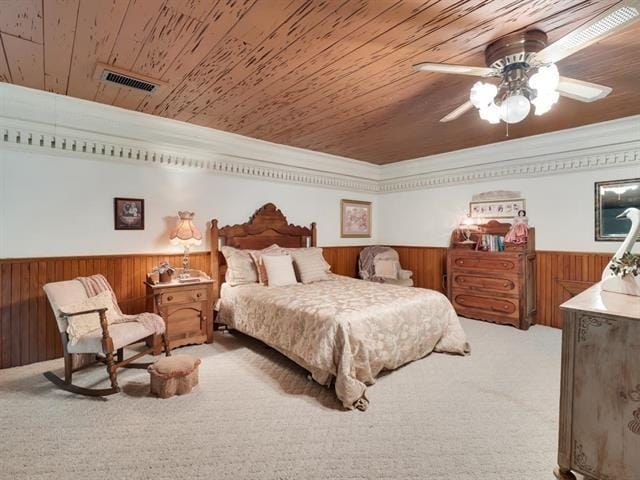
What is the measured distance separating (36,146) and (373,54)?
311 cm

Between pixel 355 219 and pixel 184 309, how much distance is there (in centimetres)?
340

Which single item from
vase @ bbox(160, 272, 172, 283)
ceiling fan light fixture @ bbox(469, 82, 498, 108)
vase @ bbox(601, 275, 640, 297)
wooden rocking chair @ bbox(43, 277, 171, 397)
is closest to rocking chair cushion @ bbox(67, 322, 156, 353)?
wooden rocking chair @ bbox(43, 277, 171, 397)

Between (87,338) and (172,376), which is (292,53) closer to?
(172,376)

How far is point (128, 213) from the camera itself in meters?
3.49

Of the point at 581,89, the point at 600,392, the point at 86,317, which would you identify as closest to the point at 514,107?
the point at 581,89

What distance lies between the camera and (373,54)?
2.23 metres

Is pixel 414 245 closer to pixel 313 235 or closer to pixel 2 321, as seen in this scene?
pixel 313 235

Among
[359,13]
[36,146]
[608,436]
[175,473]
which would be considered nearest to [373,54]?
[359,13]

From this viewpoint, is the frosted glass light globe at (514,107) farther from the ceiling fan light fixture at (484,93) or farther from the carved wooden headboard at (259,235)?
the carved wooden headboard at (259,235)

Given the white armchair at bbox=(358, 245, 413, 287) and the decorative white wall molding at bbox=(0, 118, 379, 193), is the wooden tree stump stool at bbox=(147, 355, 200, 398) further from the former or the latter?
the white armchair at bbox=(358, 245, 413, 287)

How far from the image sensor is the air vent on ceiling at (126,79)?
8.01ft

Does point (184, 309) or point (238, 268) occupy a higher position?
point (238, 268)

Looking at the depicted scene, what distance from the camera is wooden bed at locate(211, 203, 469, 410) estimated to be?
242cm

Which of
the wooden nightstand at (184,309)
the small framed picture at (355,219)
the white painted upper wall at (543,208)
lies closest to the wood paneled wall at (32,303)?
the wooden nightstand at (184,309)
